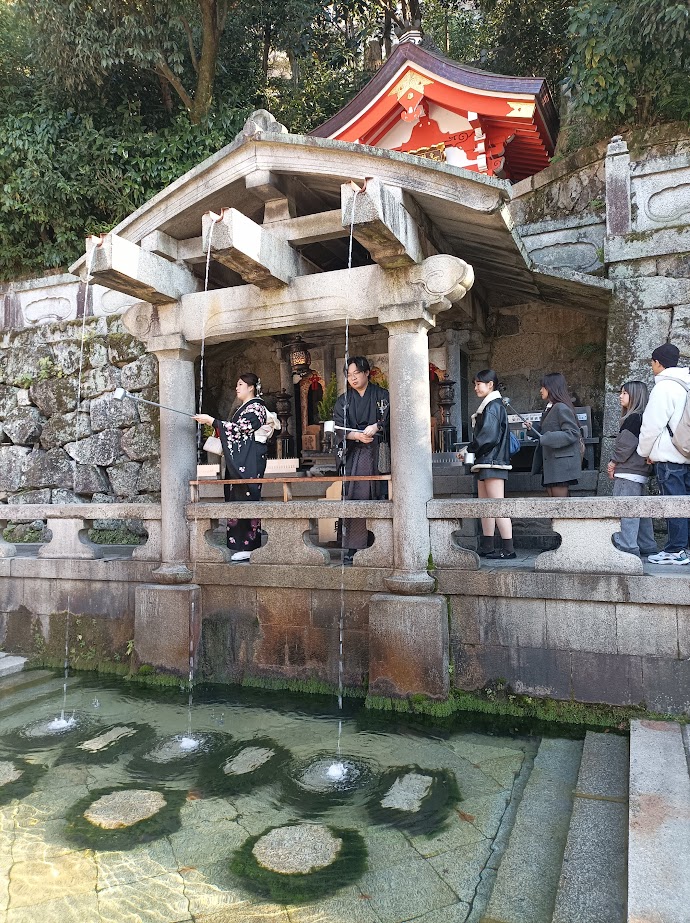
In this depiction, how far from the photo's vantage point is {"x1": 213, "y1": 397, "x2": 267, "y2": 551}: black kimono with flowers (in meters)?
6.86

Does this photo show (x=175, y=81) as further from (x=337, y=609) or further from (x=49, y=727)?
(x=49, y=727)

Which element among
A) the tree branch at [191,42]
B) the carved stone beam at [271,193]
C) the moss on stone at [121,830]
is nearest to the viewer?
the moss on stone at [121,830]

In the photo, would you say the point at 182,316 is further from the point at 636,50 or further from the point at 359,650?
the point at 636,50

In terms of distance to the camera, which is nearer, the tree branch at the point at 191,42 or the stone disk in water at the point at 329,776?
A: the stone disk in water at the point at 329,776

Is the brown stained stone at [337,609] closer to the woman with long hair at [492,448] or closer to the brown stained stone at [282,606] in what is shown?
the brown stained stone at [282,606]

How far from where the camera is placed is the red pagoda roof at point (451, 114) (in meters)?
9.73

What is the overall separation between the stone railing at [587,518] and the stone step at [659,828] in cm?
123

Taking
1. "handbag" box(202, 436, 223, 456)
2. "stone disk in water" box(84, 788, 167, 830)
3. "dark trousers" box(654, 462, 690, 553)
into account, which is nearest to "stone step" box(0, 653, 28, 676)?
"handbag" box(202, 436, 223, 456)

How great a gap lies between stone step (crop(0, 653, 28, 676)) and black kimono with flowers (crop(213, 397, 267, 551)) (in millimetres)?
2746

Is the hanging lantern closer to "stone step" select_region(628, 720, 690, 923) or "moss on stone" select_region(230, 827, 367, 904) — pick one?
"stone step" select_region(628, 720, 690, 923)

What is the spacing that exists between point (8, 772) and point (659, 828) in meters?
4.32

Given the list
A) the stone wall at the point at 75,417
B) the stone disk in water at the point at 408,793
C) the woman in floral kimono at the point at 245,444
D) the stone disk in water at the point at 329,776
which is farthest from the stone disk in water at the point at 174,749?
the stone wall at the point at 75,417

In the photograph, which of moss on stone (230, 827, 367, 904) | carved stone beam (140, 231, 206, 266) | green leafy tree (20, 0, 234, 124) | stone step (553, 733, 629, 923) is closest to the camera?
stone step (553, 733, 629, 923)

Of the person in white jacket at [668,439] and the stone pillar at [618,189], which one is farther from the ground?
the stone pillar at [618,189]
